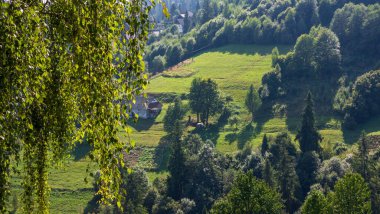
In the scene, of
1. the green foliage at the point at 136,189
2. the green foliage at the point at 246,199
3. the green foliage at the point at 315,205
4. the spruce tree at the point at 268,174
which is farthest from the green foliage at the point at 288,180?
the green foliage at the point at 315,205

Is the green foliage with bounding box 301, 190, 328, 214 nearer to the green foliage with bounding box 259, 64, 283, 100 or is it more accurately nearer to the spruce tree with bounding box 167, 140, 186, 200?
the spruce tree with bounding box 167, 140, 186, 200

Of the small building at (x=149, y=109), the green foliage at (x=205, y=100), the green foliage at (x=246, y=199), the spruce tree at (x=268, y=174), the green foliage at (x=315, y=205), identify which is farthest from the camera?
the small building at (x=149, y=109)

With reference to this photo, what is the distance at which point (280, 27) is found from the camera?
148 meters

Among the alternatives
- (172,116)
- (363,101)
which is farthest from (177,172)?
(363,101)

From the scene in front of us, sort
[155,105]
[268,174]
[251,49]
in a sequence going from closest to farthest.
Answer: [268,174], [155,105], [251,49]

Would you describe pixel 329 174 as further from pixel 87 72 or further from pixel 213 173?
pixel 87 72

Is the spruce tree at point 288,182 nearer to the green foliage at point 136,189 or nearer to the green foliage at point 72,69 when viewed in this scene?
the green foliage at point 136,189

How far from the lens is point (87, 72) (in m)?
8.37

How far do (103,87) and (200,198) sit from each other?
6695cm

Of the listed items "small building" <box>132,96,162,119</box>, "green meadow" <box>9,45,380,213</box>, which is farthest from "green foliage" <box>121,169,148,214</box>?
"small building" <box>132,96,162,119</box>

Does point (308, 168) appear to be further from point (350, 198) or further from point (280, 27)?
point (280, 27)

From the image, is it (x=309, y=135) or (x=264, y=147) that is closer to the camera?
(x=309, y=135)

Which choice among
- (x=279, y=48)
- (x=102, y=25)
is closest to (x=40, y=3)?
(x=102, y=25)

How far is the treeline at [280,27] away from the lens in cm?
12718
